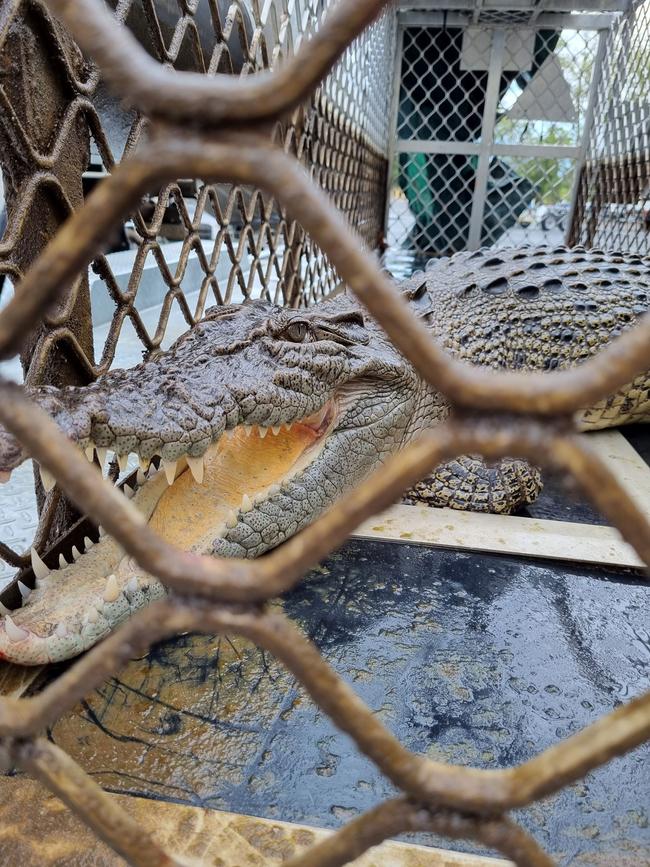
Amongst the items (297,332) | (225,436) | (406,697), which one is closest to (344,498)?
(406,697)

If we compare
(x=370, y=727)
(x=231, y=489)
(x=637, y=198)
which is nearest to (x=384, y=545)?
(x=231, y=489)

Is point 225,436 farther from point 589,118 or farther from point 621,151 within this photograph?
point 589,118

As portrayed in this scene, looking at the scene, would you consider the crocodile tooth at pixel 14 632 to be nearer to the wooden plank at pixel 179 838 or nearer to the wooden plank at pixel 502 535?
the wooden plank at pixel 179 838

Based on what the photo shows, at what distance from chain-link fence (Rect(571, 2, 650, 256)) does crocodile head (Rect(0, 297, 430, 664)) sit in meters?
3.55

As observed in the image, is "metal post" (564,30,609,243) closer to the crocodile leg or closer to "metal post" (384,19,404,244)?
"metal post" (384,19,404,244)

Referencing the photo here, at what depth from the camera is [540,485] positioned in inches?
85.7

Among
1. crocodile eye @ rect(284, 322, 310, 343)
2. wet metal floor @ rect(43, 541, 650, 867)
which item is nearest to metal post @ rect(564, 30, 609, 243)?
crocodile eye @ rect(284, 322, 310, 343)

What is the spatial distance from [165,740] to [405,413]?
1.20 metres

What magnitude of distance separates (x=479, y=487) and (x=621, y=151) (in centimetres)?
452

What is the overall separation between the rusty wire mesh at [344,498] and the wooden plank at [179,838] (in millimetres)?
350

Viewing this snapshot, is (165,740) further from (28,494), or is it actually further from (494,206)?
(494,206)

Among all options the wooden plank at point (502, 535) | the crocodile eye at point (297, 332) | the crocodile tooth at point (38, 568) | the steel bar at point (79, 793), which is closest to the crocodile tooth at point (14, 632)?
the crocodile tooth at point (38, 568)

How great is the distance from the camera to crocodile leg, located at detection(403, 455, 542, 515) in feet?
6.55

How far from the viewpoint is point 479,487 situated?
6.67 ft
